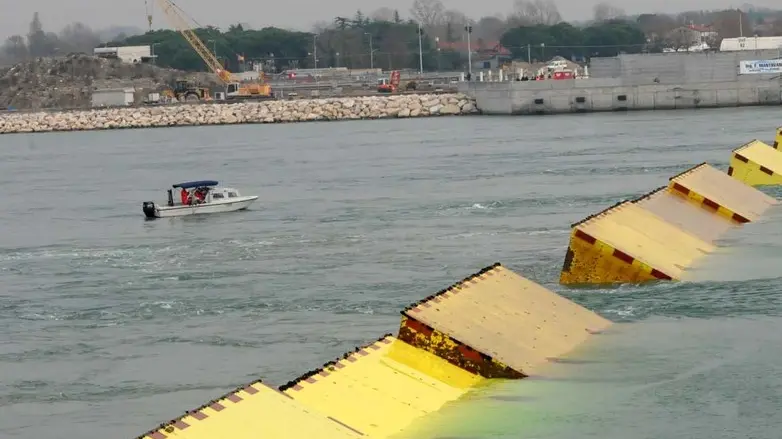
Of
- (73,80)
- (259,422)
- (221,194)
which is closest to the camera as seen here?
(259,422)

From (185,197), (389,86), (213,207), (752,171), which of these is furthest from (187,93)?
(752,171)

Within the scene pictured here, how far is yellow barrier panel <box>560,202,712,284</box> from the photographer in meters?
25.4

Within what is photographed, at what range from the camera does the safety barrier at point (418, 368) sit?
14211mm

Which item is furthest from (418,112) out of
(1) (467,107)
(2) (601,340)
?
(2) (601,340)

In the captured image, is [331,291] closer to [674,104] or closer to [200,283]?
[200,283]

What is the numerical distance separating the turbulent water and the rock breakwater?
56.1 metres

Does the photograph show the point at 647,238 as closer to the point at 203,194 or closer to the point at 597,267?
the point at 597,267

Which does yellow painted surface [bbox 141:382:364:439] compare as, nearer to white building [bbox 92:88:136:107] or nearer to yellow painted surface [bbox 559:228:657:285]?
yellow painted surface [bbox 559:228:657:285]

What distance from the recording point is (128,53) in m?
194

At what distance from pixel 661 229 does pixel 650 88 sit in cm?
7859

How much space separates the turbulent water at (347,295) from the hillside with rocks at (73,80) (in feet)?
355

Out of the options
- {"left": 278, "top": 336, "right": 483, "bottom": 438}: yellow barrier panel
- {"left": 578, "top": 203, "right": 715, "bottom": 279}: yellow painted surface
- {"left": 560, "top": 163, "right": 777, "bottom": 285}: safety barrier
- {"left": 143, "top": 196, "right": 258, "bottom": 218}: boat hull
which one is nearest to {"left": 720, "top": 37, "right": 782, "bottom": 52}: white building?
{"left": 143, "top": 196, "right": 258, "bottom": 218}: boat hull

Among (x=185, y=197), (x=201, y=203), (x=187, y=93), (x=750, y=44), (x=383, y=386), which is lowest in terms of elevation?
(x=187, y=93)

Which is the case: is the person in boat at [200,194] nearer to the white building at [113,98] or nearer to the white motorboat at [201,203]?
the white motorboat at [201,203]
